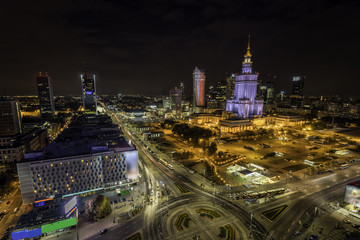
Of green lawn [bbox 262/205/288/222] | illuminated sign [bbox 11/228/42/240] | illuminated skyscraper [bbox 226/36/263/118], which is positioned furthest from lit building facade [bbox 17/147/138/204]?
illuminated skyscraper [bbox 226/36/263/118]

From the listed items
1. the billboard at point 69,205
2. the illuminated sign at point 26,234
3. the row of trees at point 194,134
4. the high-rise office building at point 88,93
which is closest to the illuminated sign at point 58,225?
the illuminated sign at point 26,234

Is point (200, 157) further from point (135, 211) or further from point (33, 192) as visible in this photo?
point (33, 192)

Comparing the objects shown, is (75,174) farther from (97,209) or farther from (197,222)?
(197,222)

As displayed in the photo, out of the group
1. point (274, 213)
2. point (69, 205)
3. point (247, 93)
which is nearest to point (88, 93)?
point (247, 93)

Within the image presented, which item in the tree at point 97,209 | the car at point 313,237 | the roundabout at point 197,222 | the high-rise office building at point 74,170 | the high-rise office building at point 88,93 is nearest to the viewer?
the car at point 313,237

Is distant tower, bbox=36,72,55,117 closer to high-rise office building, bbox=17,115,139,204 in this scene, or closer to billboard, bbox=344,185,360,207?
high-rise office building, bbox=17,115,139,204

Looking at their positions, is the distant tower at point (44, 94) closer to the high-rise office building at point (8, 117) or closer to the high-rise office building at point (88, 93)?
the high-rise office building at point (88, 93)
